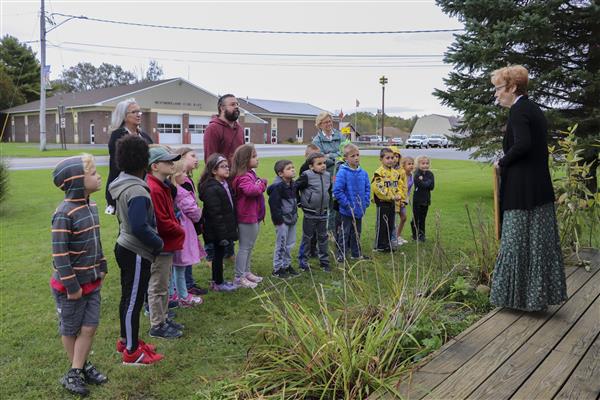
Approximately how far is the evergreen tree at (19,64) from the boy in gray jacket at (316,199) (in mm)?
62280

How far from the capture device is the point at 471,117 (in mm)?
11547

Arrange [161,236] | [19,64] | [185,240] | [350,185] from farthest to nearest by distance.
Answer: [19,64]
[350,185]
[185,240]
[161,236]

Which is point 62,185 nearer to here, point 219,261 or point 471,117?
point 219,261

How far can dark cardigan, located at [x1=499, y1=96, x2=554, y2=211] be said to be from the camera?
12.9 feet

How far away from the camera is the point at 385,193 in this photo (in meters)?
7.18

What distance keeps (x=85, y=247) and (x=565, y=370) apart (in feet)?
10.4

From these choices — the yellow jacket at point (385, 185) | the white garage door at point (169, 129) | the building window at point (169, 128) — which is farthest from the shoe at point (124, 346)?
the building window at point (169, 128)

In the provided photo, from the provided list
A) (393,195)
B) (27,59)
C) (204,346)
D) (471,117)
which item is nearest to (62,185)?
(204,346)

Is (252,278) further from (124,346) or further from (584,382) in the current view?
(584,382)

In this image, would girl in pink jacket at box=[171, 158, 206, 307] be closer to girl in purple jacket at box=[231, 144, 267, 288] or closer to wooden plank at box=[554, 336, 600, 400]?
girl in purple jacket at box=[231, 144, 267, 288]

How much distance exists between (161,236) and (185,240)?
2.87 ft

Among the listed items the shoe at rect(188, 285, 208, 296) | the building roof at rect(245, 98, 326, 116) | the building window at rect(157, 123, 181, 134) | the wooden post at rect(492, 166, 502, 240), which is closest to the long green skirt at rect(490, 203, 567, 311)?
the wooden post at rect(492, 166, 502, 240)

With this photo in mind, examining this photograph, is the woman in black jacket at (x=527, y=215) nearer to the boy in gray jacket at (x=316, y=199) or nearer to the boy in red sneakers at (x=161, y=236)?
the boy in gray jacket at (x=316, y=199)

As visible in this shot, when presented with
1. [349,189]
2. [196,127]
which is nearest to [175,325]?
[349,189]
